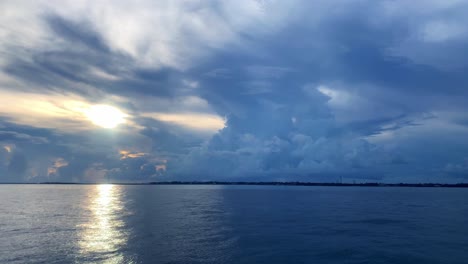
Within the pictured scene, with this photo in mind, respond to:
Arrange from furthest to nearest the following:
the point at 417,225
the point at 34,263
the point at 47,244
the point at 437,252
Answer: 1. the point at 417,225
2. the point at 47,244
3. the point at 437,252
4. the point at 34,263

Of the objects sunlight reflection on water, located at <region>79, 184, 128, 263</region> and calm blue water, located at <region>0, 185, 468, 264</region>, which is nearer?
calm blue water, located at <region>0, 185, 468, 264</region>

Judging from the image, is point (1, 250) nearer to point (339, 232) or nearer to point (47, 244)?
point (47, 244)

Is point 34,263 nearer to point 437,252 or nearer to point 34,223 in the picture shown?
→ point 34,223

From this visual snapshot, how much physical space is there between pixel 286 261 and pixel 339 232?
1063 inches

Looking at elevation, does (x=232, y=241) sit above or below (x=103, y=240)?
above

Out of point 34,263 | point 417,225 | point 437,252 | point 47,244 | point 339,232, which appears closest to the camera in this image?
point 34,263

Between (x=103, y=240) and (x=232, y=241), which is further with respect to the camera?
(x=103, y=240)

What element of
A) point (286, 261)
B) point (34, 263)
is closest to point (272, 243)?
point (286, 261)

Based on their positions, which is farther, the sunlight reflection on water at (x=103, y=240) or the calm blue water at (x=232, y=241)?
the sunlight reflection on water at (x=103, y=240)

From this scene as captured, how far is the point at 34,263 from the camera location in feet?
147

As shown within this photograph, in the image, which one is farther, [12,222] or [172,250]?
[12,222]

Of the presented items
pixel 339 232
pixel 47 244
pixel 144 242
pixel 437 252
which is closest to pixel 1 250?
pixel 47 244

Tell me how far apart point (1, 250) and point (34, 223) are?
31901 millimetres

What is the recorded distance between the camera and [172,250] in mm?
51406
